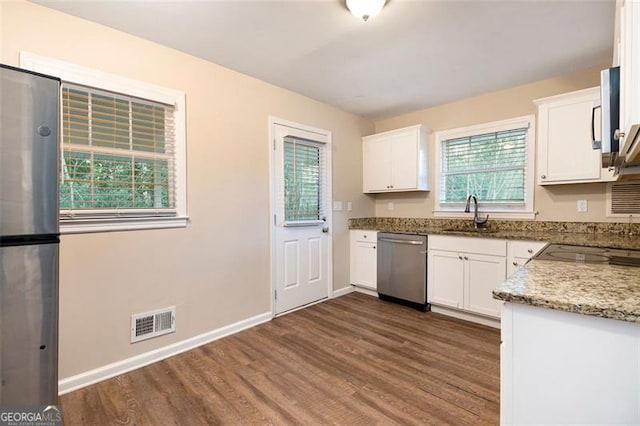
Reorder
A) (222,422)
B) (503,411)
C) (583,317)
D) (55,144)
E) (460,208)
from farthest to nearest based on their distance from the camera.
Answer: (460,208), (222,422), (55,144), (503,411), (583,317)

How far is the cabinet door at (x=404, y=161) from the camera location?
11.9 feet

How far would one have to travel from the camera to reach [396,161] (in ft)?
12.5

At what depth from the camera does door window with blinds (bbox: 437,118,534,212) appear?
313 cm

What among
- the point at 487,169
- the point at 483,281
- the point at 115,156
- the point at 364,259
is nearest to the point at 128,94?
the point at 115,156

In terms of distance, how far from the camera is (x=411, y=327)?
2.87 metres

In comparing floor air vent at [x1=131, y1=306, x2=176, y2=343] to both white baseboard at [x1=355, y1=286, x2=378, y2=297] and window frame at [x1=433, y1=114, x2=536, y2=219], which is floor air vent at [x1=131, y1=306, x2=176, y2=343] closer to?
white baseboard at [x1=355, y1=286, x2=378, y2=297]

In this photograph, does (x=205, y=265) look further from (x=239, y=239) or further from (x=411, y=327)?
(x=411, y=327)

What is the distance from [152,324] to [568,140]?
12.6ft

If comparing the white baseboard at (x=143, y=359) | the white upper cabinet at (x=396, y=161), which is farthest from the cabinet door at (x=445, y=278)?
the white baseboard at (x=143, y=359)

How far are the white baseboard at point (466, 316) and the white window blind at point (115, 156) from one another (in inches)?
112

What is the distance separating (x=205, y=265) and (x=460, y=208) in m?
2.95

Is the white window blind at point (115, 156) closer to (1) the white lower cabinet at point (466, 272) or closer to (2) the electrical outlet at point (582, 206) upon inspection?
(1) the white lower cabinet at point (466, 272)

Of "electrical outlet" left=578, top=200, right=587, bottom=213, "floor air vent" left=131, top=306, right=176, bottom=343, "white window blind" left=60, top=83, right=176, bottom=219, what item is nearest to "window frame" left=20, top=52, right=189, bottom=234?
"white window blind" left=60, top=83, right=176, bottom=219

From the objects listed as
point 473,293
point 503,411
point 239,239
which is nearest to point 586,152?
point 473,293
